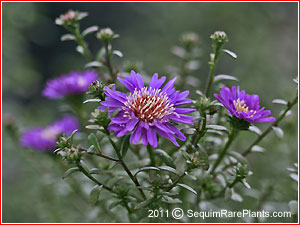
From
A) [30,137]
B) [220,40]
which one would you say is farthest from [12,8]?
[220,40]

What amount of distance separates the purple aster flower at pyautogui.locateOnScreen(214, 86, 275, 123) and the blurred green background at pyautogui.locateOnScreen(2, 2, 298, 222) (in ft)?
1.42

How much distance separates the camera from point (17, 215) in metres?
1.77

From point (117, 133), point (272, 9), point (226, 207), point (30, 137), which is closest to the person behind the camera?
point (117, 133)

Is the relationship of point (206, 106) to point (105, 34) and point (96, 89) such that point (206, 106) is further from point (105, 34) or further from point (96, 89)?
point (105, 34)

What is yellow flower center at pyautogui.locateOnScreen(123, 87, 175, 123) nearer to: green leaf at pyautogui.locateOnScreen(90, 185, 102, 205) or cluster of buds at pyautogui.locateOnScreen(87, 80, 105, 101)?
cluster of buds at pyautogui.locateOnScreen(87, 80, 105, 101)

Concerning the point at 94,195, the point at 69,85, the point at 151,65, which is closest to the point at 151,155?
the point at 94,195

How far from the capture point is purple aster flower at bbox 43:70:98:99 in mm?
1186

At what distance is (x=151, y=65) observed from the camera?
2.19 metres

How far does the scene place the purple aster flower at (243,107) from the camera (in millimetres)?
790

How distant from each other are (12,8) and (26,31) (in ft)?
1.09

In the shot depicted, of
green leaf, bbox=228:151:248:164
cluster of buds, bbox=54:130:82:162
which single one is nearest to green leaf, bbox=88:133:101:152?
cluster of buds, bbox=54:130:82:162

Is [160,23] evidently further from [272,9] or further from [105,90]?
[105,90]

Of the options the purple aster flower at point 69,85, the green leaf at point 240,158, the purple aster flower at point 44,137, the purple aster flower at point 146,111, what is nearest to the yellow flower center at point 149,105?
the purple aster flower at point 146,111

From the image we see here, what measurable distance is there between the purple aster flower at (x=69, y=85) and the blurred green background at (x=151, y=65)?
22 centimetres
